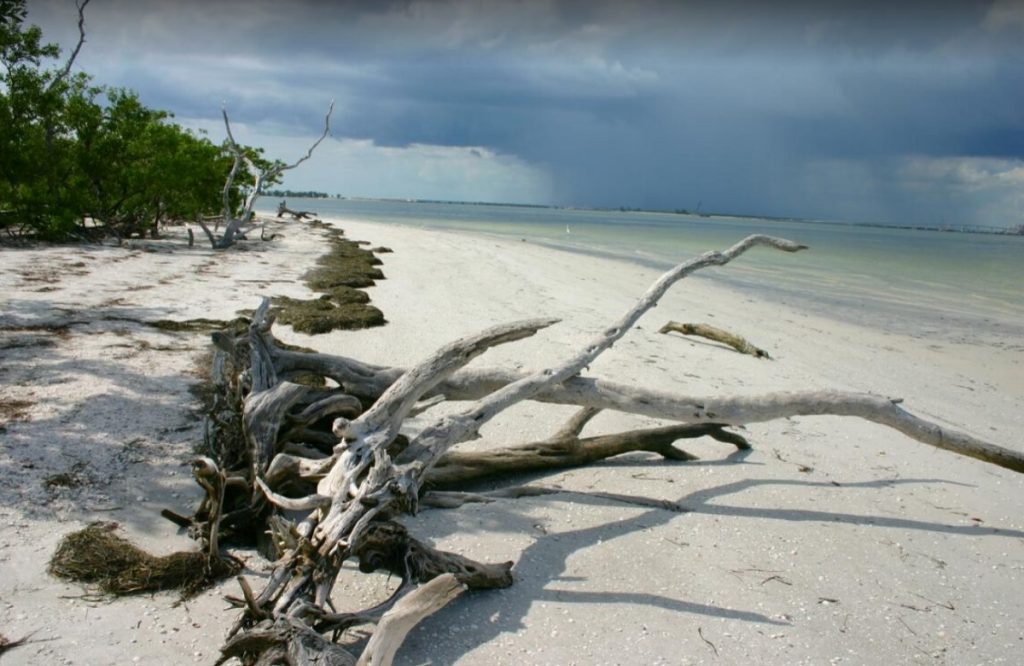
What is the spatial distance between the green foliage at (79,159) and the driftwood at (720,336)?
16.6 meters

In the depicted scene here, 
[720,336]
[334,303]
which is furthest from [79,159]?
[720,336]

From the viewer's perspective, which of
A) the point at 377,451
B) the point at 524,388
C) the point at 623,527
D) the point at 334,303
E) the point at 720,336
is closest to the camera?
the point at 377,451

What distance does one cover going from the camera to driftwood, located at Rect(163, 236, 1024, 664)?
2625 millimetres

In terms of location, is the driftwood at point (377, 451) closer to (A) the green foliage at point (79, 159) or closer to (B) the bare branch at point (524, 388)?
(B) the bare branch at point (524, 388)

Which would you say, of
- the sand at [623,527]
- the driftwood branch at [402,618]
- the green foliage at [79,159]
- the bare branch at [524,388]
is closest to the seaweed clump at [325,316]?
the sand at [623,527]

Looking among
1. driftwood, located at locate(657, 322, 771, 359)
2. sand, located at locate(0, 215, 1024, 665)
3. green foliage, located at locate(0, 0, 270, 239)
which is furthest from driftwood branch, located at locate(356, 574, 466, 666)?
green foliage, located at locate(0, 0, 270, 239)

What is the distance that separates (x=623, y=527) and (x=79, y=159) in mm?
22193

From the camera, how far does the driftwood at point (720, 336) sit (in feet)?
31.4

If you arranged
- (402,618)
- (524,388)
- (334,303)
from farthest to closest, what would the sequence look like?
(334,303)
(524,388)
(402,618)

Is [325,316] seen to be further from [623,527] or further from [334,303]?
[623,527]

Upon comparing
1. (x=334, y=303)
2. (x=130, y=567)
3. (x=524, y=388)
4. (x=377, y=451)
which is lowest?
(x=130, y=567)

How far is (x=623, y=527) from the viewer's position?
4.02 m

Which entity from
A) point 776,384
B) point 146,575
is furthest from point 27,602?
point 776,384

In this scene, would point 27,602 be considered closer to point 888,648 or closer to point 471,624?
point 471,624
